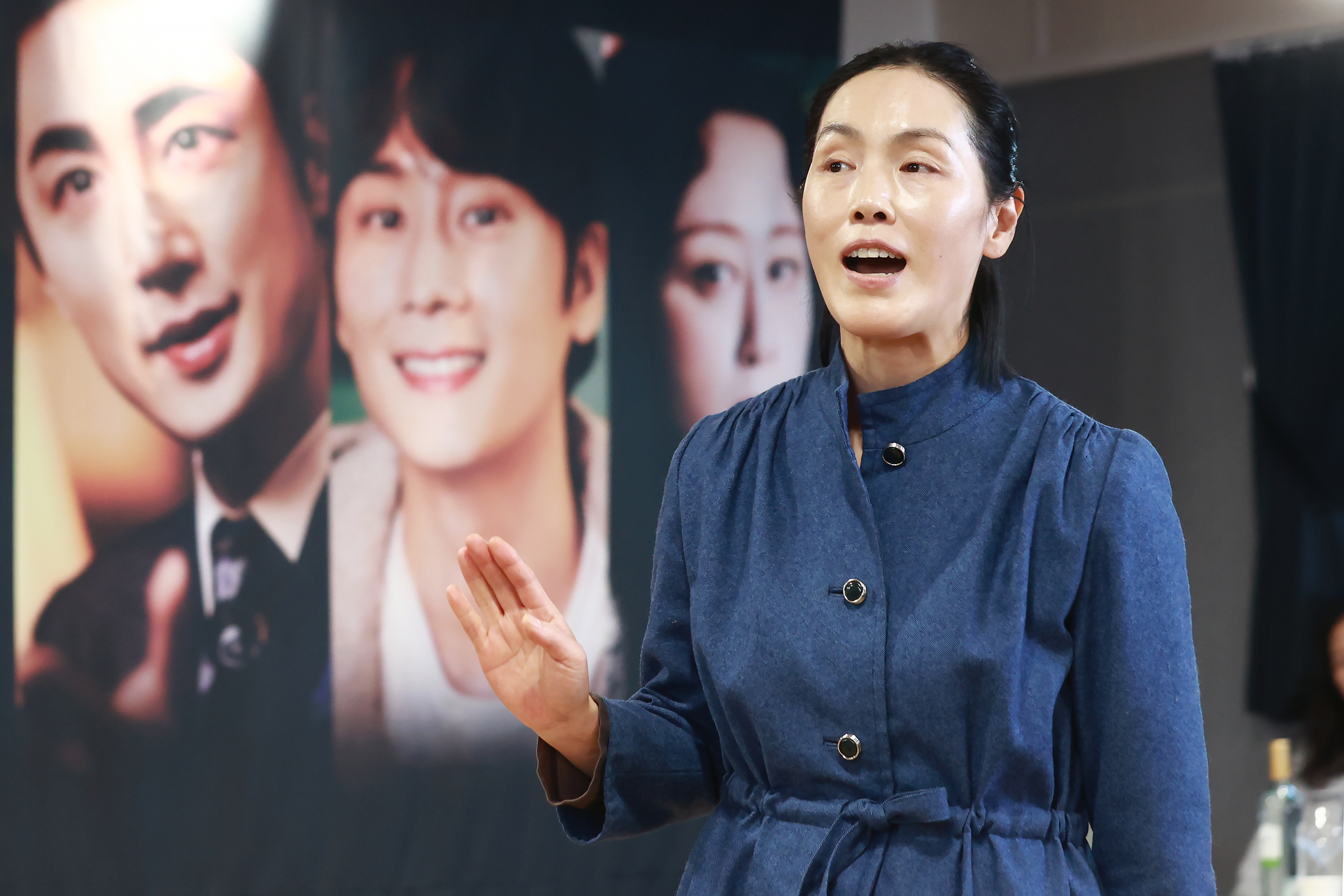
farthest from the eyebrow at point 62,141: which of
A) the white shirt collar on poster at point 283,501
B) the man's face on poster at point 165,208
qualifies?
the white shirt collar on poster at point 283,501

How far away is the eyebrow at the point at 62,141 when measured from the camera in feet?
9.49

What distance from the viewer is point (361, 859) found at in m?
3.11

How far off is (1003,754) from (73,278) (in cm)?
253

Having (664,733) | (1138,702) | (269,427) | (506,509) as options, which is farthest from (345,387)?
(1138,702)

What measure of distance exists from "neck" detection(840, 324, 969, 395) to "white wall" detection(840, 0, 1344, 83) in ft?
9.31

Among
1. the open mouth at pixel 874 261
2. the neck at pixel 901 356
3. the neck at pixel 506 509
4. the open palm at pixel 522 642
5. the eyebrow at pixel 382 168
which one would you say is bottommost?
the neck at pixel 506 509

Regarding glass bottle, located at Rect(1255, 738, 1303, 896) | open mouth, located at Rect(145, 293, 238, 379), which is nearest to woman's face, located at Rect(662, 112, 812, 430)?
open mouth, located at Rect(145, 293, 238, 379)

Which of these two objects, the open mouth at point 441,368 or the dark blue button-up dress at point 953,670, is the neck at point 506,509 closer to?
the open mouth at point 441,368

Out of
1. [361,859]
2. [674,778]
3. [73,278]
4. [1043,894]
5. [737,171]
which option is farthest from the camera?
[737,171]

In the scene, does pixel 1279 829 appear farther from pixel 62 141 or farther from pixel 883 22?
pixel 62 141

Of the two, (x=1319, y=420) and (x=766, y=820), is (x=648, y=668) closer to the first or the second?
(x=766, y=820)

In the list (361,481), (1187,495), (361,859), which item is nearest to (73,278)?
(361,481)

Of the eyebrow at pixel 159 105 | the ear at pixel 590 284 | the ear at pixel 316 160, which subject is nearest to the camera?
the eyebrow at pixel 159 105

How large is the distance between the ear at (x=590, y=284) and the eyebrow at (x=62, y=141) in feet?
3.78
